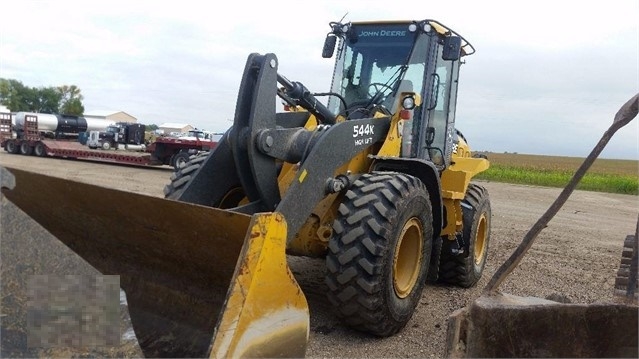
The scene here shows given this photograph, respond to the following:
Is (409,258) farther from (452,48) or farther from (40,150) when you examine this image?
(40,150)

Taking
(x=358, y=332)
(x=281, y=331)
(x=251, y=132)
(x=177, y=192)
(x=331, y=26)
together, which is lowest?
(x=358, y=332)

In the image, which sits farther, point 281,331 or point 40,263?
point 40,263

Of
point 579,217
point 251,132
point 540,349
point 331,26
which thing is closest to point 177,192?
point 251,132

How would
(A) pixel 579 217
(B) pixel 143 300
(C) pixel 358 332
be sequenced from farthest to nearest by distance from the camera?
(A) pixel 579 217 → (C) pixel 358 332 → (B) pixel 143 300

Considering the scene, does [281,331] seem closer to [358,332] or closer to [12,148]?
[358,332]

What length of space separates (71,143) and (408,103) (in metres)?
23.5

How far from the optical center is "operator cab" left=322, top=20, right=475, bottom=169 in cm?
534

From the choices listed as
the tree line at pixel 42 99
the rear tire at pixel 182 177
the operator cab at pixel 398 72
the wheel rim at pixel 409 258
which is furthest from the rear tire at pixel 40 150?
the tree line at pixel 42 99

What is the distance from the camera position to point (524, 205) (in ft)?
55.0

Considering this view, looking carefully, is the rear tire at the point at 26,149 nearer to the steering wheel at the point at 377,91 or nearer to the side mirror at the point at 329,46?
the side mirror at the point at 329,46

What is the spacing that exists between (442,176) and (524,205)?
12.0 metres

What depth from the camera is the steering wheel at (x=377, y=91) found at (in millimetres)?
5355

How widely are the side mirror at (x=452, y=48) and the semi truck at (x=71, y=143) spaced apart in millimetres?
13060

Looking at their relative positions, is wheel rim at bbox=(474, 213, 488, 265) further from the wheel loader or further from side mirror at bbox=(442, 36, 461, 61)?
side mirror at bbox=(442, 36, 461, 61)
